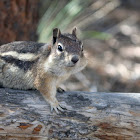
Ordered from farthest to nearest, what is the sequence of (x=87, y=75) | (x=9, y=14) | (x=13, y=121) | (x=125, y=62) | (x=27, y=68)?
(x=125, y=62)
(x=87, y=75)
(x=9, y=14)
(x=27, y=68)
(x=13, y=121)

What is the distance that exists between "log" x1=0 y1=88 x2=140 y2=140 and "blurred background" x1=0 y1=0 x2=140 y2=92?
644 millimetres

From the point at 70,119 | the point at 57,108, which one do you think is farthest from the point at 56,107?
the point at 70,119

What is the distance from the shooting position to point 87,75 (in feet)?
18.8

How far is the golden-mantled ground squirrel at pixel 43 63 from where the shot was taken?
9.00 ft

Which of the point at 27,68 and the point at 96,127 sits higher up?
the point at 27,68

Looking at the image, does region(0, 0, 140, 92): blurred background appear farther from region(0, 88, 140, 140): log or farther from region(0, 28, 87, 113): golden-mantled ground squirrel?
region(0, 88, 140, 140): log

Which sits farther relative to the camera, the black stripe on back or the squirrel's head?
the black stripe on back

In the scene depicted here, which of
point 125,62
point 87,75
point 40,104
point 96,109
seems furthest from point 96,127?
point 125,62

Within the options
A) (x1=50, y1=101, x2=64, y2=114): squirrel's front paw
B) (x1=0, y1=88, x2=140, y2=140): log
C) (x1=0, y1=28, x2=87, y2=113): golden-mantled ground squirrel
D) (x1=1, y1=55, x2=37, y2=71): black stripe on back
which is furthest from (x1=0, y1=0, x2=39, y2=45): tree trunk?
(x1=50, y1=101, x2=64, y2=114): squirrel's front paw

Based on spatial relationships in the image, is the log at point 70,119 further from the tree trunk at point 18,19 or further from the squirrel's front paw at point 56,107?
the tree trunk at point 18,19

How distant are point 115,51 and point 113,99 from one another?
3.83 meters

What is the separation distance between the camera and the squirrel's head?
2662 millimetres

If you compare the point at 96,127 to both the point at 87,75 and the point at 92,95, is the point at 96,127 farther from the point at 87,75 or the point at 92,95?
the point at 87,75

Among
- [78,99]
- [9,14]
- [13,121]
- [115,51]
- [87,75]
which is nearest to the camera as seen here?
[13,121]
